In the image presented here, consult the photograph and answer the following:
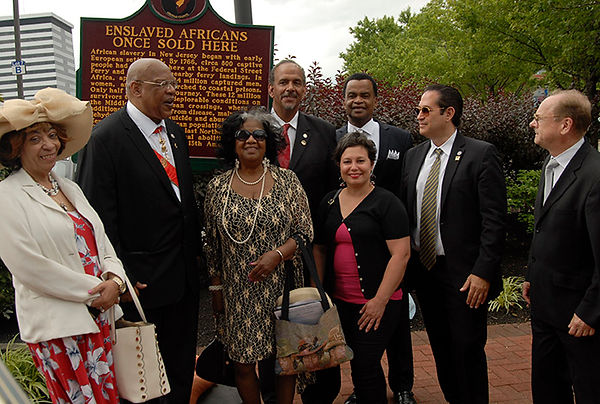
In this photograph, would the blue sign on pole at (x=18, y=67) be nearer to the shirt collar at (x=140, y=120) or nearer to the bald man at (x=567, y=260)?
the shirt collar at (x=140, y=120)

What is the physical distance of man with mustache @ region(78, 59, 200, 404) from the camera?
9.98 ft

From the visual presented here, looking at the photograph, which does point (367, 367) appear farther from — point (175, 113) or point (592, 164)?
point (175, 113)

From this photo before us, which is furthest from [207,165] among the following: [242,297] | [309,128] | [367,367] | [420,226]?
[367,367]

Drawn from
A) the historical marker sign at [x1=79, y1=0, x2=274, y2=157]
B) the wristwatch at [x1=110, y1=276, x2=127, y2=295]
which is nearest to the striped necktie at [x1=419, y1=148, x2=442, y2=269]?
the historical marker sign at [x1=79, y1=0, x2=274, y2=157]

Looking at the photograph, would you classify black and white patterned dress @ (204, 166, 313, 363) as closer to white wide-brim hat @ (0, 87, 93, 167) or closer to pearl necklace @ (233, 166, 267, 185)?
pearl necklace @ (233, 166, 267, 185)

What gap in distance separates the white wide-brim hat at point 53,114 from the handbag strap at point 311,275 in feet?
4.74

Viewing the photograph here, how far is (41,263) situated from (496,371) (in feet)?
12.7

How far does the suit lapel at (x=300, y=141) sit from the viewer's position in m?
3.81

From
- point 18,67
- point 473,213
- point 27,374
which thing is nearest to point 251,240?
point 473,213

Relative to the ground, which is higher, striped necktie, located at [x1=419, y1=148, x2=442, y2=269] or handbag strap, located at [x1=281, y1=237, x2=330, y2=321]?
striped necktie, located at [x1=419, y1=148, x2=442, y2=269]

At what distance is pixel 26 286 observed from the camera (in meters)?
2.31

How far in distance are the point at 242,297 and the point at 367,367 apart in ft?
3.09

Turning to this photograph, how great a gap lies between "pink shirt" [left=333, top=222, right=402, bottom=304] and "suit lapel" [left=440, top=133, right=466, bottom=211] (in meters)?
0.73

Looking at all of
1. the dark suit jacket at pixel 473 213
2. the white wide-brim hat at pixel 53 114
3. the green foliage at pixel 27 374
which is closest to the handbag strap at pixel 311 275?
the dark suit jacket at pixel 473 213
